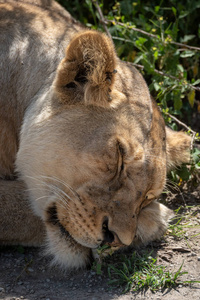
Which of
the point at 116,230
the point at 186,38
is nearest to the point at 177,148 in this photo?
the point at 116,230

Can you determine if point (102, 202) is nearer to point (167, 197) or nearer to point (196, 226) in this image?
point (196, 226)

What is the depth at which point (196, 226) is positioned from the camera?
12.0ft

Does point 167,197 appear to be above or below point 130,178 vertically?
below

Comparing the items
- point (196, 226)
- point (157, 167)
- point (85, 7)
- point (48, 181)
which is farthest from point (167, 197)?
point (85, 7)

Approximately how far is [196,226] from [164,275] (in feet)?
2.49

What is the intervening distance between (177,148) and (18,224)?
1355 millimetres

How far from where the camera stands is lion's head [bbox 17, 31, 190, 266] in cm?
287

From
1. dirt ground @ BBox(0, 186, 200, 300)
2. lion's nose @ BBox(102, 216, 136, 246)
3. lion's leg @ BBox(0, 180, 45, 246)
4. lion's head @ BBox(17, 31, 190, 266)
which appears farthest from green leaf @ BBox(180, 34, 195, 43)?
lion's nose @ BBox(102, 216, 136, 246)

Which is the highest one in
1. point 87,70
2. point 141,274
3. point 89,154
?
point 87,70

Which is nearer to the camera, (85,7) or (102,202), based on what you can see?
(102,202)

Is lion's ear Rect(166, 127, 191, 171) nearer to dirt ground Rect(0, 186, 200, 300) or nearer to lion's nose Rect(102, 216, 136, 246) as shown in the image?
dirt ground Rect(0, 186, 200, 300)

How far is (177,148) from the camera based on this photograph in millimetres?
3814

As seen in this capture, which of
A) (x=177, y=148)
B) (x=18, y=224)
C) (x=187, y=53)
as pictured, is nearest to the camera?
(x=18, y=224)

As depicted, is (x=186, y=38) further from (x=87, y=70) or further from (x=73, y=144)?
(x=73, y=144)
